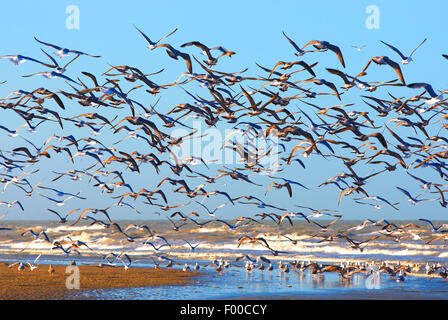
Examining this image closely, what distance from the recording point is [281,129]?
1959 cm

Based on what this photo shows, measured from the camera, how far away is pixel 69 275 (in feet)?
81.7

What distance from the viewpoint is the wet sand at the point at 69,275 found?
19.3 meters

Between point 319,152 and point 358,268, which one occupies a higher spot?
point 319,152

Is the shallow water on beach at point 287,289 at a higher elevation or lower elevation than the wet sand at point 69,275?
lower

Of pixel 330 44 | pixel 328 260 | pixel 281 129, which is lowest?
pixel 328 260

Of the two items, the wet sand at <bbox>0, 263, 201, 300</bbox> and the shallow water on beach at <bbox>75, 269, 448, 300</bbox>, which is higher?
the wet sand at <bbox>0, 263, 201, 300</bbox>

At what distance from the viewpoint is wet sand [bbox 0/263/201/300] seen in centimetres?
1934

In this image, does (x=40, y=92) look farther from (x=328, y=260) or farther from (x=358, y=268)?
(x=328, y=260)

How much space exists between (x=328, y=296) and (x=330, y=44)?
7.83 m

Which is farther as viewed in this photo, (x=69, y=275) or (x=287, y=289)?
(x=69, y=275)

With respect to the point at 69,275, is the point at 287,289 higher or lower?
lower
